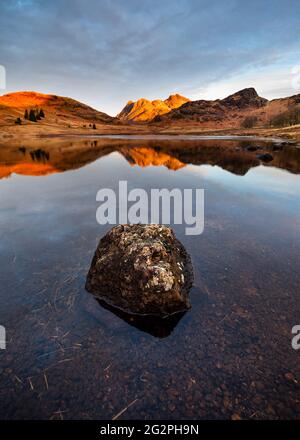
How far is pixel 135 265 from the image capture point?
23.7ft

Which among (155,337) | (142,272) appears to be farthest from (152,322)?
(142,272)

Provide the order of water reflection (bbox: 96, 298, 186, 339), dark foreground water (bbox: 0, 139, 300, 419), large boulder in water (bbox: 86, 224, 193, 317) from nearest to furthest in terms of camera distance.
A: dark foreground water (bbox: 0, 139, 300, 419) < water reflection (bbox: 96, 298, 186, 339) < large boulder in water (bbox: 86, 224, 193, 317)

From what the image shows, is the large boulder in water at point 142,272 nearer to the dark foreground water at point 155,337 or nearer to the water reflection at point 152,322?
the water reflection at point 152,322

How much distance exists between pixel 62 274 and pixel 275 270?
7.42 meters

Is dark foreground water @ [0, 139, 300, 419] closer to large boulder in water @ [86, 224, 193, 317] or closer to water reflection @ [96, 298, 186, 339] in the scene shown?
water reflection @ [96, 298, 186, 339]

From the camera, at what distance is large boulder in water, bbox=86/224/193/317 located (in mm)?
6996

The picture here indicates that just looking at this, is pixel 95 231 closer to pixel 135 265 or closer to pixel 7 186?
pixel 135 265

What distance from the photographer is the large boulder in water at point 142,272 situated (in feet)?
23.0

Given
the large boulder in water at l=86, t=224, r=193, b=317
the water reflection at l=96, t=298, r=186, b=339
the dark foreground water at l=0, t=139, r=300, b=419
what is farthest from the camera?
the large boulder in water at l=86, t=224, r=193, b=317

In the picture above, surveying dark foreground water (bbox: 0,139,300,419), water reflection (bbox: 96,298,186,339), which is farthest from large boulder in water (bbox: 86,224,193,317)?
dark foreground water (bbox: 0,139,300,419)

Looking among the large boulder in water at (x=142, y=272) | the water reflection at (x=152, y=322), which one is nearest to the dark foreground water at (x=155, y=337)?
the water reflection at (x=152, y=322)

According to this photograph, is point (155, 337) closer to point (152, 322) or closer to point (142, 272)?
point (152, 322)

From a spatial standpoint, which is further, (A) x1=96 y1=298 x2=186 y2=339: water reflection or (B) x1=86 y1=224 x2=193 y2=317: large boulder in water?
(B) x1=86 y1=224 x2=193 y2=317: large boulder in water

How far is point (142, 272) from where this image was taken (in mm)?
7070
